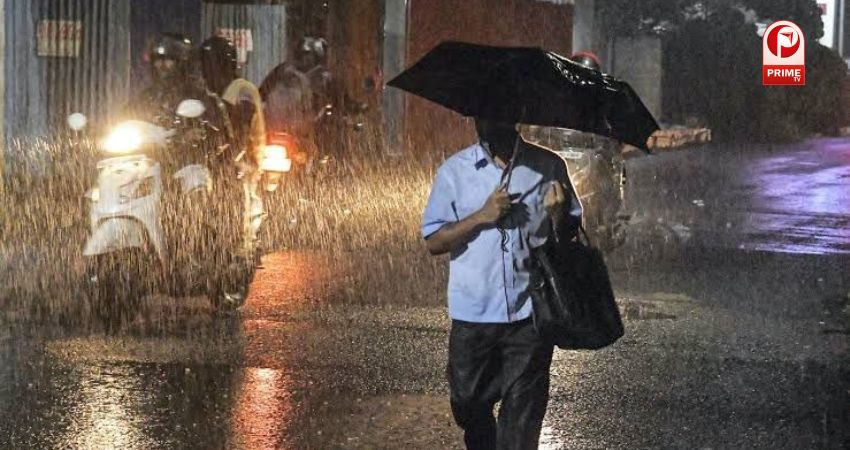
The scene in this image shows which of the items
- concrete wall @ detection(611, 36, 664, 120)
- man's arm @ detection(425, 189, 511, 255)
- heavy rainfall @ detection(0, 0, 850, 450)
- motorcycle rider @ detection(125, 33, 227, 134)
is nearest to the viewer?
man's arm @ detection(425, 189, 511, 255)

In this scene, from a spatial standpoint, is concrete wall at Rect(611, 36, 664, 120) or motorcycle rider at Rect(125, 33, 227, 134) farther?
concrete wall at Rect(611, 36, 664, 120)

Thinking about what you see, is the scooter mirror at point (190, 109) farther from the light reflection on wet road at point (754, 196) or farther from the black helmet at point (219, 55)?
the light reflection on wet road at point (754, 196)

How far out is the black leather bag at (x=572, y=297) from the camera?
4629mm

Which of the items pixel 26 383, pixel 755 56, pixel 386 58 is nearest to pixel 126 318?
pixel 26 383

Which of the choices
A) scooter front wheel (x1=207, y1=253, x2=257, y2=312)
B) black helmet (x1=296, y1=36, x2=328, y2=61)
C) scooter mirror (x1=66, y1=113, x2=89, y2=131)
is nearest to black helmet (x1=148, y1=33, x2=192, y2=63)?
scooter mirror (x1=66, y1=113, x2=89, y2=131)

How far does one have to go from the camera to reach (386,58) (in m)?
22.7

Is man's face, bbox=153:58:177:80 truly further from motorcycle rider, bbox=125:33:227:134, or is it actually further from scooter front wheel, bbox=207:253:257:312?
scooter front wheel, bbox=207:253:257:312

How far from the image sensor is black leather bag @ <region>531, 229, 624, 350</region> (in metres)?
4.63

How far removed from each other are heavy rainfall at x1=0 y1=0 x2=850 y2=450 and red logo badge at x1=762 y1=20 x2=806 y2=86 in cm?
1300

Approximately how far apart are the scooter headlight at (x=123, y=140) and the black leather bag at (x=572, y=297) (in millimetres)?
4200

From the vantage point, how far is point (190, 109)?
27.6ft

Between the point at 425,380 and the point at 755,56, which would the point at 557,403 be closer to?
the point at 425,380

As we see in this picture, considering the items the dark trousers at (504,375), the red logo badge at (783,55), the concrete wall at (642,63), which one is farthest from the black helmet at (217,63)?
the red logo badge at (783,55)

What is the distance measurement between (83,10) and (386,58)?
690 cm
